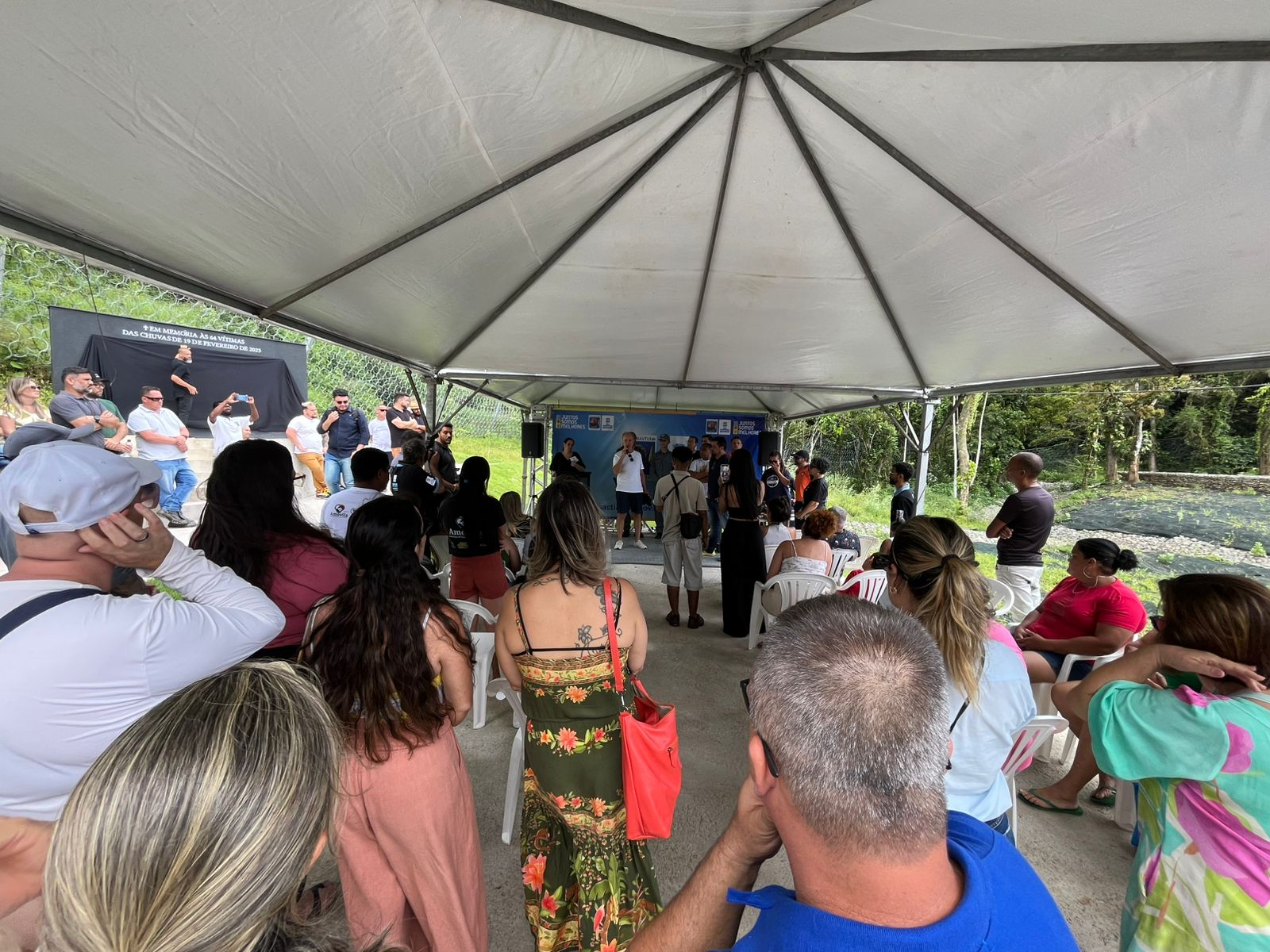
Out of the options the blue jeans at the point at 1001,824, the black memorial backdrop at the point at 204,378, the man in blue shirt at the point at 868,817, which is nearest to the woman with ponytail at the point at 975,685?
the blue jeans at the point at 1001,824

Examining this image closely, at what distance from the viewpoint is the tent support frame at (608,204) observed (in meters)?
2.00

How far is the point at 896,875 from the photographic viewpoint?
61cm

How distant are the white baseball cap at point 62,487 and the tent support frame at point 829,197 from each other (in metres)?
2.18

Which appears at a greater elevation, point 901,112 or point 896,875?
point 901,112

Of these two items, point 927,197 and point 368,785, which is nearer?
point 368,785

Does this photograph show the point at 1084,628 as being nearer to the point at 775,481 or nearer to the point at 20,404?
the point at 775,481

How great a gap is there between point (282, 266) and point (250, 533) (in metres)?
1.68

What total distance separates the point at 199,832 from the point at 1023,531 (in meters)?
5.10

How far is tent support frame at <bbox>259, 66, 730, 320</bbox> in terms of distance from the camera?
1.92 m

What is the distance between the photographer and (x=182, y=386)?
33.2 ft

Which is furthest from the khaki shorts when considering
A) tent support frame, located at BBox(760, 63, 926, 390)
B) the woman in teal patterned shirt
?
the woman in teal patterned shirt

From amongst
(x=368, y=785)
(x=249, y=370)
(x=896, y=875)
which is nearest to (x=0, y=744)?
(x=368, y=785)

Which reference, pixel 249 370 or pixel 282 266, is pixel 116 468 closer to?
pixel 282 266

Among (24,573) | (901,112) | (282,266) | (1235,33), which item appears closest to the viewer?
(24,573)
